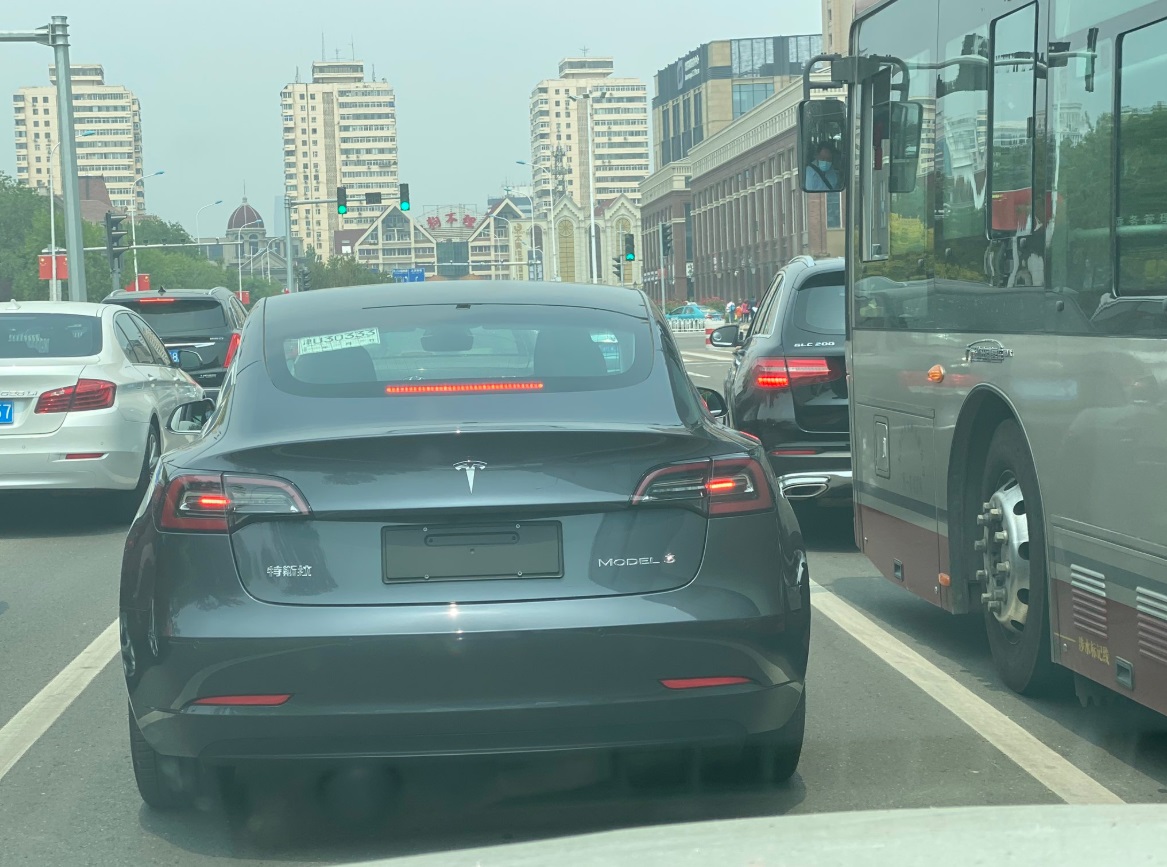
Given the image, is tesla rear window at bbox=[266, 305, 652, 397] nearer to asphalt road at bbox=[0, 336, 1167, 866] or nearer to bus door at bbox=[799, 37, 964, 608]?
asphalt road at bbox=[0, 336, 1167, 866]

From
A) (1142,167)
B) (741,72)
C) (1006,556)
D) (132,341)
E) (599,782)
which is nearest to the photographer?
(1142,167)

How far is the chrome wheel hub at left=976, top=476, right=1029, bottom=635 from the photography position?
618 cm

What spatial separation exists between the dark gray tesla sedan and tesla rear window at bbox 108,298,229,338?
17042 millimetres

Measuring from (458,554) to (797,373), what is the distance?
629 centimetres

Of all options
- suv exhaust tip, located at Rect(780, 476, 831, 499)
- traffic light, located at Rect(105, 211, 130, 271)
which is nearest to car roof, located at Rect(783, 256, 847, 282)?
suv exhaust tip, located at Rect(780, 476, 831, 499)

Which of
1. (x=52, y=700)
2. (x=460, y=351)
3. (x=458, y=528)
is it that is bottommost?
(x=52, y=700)

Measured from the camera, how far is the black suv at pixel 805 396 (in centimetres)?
1027

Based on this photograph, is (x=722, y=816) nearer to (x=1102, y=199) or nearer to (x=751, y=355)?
(x=1102, y=199)

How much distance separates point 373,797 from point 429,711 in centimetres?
88

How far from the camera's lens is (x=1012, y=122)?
6035 millimetres

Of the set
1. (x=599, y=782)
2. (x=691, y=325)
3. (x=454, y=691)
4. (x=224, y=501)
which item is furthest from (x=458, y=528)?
(x=691, y=325)

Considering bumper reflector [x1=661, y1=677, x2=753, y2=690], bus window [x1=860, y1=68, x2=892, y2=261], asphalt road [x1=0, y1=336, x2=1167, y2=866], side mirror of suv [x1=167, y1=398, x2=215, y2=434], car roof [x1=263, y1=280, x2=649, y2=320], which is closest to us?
bumper reflector [x1=661, y1=677, x2=753, y2=690]

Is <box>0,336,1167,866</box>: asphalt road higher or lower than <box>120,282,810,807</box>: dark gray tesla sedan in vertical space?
lower

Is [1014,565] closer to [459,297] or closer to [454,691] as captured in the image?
[459,297]
